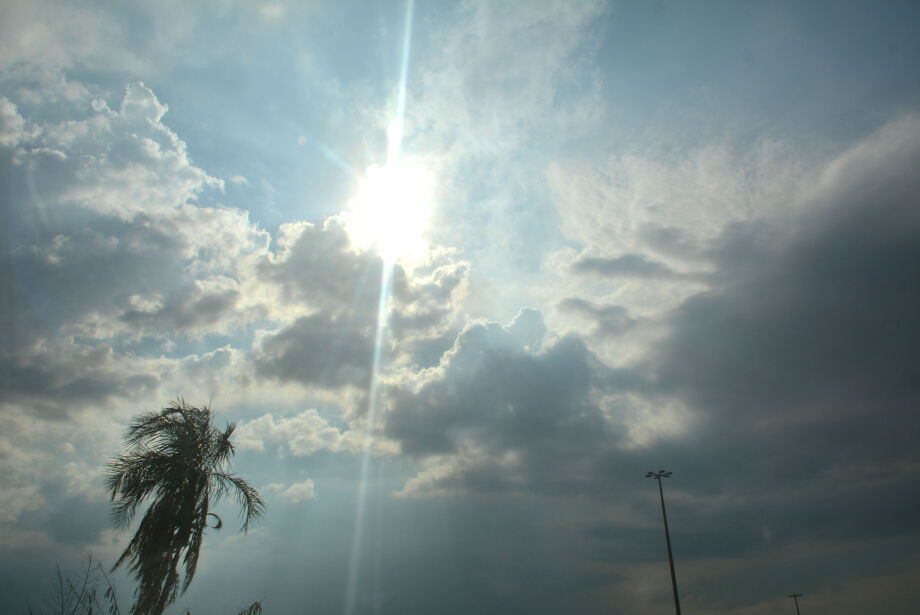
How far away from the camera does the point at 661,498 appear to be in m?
35.6

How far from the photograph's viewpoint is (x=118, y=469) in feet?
49.3

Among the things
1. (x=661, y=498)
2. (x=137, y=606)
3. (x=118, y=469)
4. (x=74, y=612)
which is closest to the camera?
(x=74, y=612)

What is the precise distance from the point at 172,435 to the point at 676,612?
3024 cm

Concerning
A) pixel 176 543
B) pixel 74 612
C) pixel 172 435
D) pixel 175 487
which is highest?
pixel 172 435

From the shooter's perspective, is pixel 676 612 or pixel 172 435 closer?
pixel 172 435

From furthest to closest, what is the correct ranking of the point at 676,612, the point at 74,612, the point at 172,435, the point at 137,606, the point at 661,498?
the point at 661,498, the point at 676,612, the point at 172,435, the point at 137,606, the point at 74,612

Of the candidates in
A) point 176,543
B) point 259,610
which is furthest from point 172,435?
point 259,610

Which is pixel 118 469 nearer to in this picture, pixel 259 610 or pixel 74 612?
pixel 74 612

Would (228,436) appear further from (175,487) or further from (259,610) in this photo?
(259,610)

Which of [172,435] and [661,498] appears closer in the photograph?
[172,435]

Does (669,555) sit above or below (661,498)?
below

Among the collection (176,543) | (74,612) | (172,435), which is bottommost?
(74,612)

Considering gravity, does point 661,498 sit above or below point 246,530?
above

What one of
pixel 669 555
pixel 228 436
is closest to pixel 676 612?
pixel 669 555
